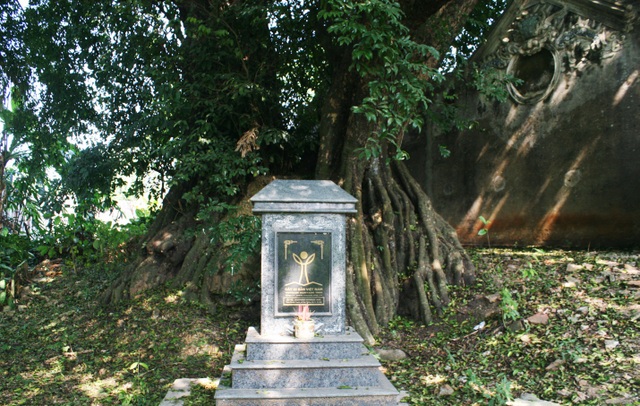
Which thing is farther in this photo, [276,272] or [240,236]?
[240,236]

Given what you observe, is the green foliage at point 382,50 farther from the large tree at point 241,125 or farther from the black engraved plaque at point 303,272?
the black engraved plaque at point 303,272

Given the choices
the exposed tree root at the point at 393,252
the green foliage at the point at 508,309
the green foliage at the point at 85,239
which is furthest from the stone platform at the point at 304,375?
the green foliage at the point at 85,239

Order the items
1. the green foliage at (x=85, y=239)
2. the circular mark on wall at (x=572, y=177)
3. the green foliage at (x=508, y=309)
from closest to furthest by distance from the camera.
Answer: the green foliage at (x=508, y=309)
the circular mark on wall at (x=572, y=177)
the green foliage at (x=85, y=239)

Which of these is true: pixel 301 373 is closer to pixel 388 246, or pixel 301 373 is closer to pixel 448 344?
pixel 448 344

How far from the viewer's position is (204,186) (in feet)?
26.9

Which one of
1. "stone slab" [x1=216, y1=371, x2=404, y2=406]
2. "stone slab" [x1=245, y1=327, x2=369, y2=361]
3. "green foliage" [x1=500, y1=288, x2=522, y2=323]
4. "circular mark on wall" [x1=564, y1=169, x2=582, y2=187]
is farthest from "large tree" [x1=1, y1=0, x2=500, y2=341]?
"circular mark on wall" [x1=564, y1=169, x2=582, y2=187]

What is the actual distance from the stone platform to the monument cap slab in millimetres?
1255

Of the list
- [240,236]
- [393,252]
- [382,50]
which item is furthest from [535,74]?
[240,236]

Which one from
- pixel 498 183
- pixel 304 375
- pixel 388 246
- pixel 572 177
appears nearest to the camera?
pixel 304 375

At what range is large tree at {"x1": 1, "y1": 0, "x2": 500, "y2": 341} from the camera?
720 centimetres

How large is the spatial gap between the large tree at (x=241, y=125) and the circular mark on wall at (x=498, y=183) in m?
2.47

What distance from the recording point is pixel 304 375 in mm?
4949

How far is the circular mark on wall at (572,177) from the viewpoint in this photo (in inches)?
365

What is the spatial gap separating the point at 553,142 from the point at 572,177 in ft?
2.36
